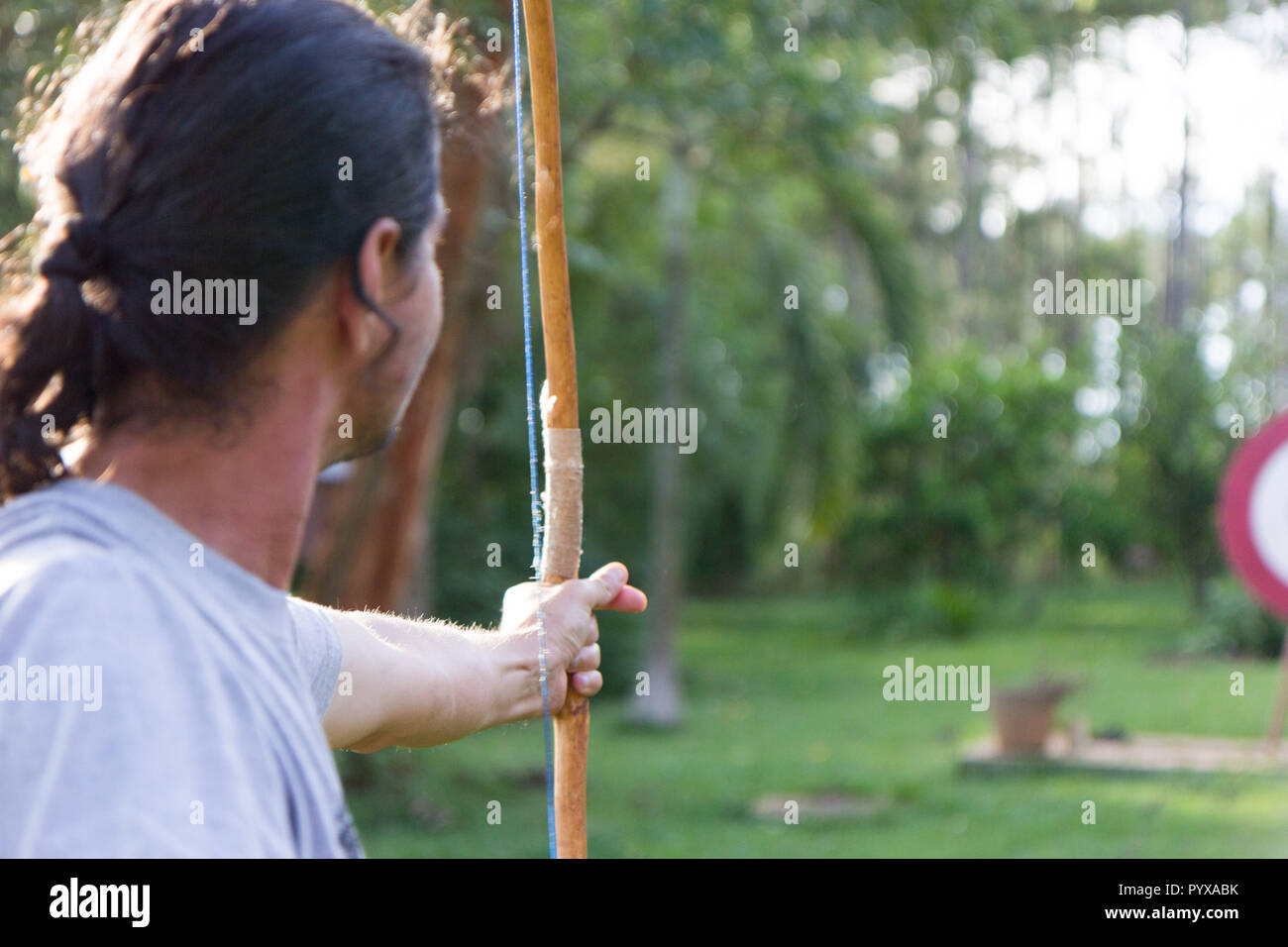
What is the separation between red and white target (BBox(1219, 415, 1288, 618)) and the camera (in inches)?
187

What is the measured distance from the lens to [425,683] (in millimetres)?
1642

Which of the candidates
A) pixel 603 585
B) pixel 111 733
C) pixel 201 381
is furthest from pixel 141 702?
pixel 603 585

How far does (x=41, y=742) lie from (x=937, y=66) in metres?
7.85

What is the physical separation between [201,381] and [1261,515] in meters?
4.51

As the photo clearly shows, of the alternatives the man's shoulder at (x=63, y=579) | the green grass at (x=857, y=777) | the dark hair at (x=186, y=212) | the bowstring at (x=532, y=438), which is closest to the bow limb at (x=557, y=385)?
the bowstring at (x=532, y=438)

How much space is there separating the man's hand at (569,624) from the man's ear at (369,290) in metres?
0.53

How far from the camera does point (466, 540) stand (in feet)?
43.7

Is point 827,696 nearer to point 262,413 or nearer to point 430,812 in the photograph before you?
point 430,812

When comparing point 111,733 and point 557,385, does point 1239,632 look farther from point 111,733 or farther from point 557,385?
point 111,733

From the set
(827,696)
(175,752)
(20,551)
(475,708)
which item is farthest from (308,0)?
(827,696)

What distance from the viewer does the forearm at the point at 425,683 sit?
5.23 ft

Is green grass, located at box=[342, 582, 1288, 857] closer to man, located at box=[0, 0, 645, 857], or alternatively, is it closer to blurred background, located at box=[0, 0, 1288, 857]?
blurred background, located at box=[0, 0, 1288, 857]

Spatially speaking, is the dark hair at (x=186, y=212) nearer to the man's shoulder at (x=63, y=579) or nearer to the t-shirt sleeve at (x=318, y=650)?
the man's shoulder at (x=63, y=579)

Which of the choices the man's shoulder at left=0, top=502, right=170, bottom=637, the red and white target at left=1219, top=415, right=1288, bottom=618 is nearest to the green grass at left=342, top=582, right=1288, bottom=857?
the red and white target at left=1219, top=415, right=1288, bottom=618
